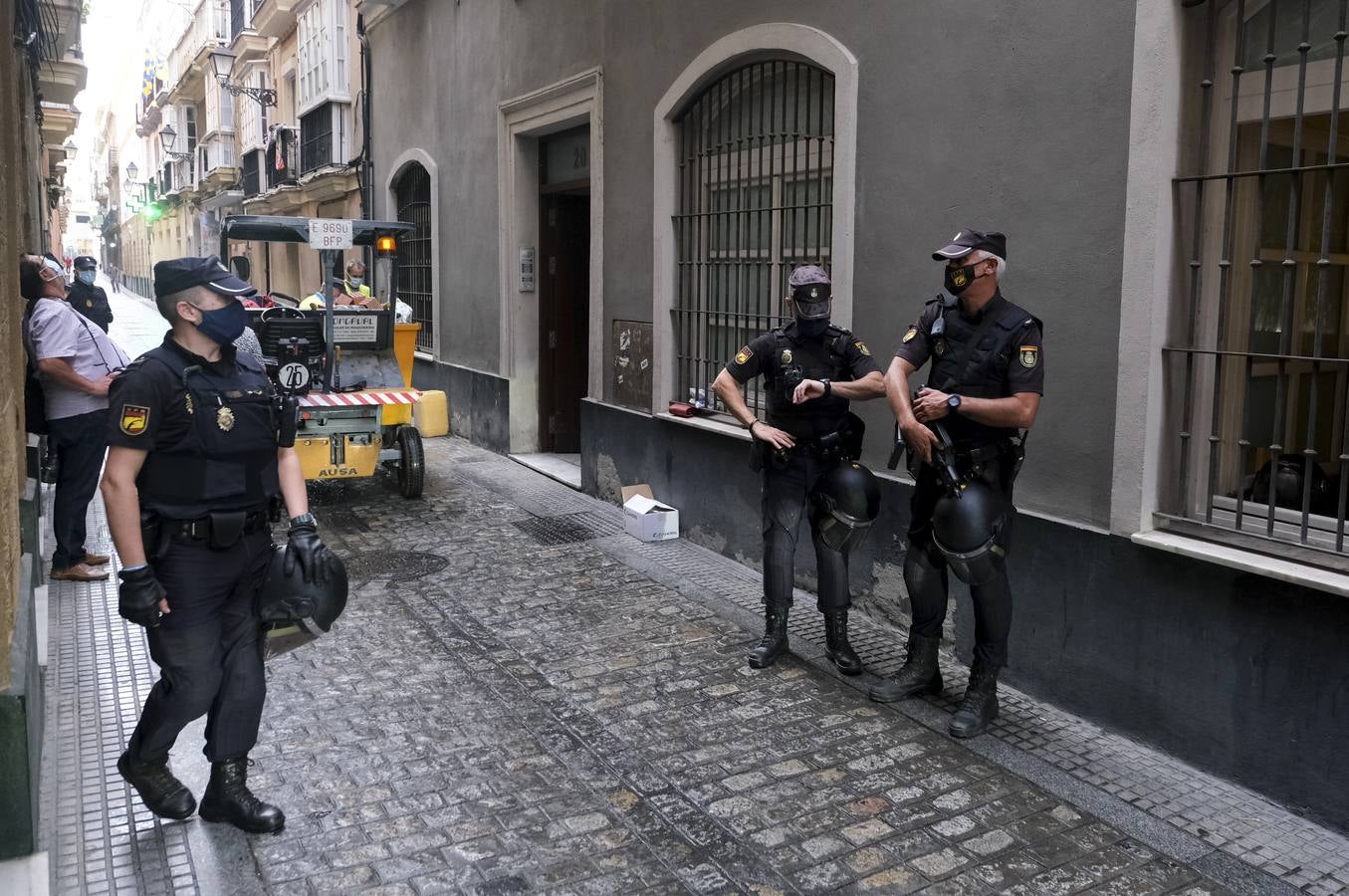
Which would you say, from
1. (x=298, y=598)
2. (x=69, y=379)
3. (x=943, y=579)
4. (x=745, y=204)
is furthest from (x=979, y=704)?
(x=69, y=379)

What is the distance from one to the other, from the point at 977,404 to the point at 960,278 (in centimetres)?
53

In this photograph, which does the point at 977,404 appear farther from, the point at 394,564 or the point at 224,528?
the point at 394,564

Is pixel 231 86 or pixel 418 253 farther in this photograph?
pixel 231 86

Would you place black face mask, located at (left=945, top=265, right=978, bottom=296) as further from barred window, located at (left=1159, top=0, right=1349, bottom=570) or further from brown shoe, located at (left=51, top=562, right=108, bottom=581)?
brown shoe, located at (left=51, top=562, right=108, bottom=581)

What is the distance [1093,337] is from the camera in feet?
15.1

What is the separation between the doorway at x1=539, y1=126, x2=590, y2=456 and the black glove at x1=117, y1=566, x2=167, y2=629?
7595 millimetres

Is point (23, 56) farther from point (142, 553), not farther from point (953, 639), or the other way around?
point (953, 639)

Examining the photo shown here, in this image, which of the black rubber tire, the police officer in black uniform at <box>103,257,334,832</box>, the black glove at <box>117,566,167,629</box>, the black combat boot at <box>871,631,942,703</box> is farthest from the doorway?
the black glove at <box>117,566,167,629</box>

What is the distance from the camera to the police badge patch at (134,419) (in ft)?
10.7

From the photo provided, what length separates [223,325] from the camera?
11.4 feet

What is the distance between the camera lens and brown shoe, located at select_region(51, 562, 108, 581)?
254 inches

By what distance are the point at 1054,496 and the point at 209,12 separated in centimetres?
Result: 3202

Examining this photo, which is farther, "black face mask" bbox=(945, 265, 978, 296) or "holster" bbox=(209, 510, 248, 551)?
"black face mask" bbox=(945, 265, 978, 296)

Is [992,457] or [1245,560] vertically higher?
[992,457]
